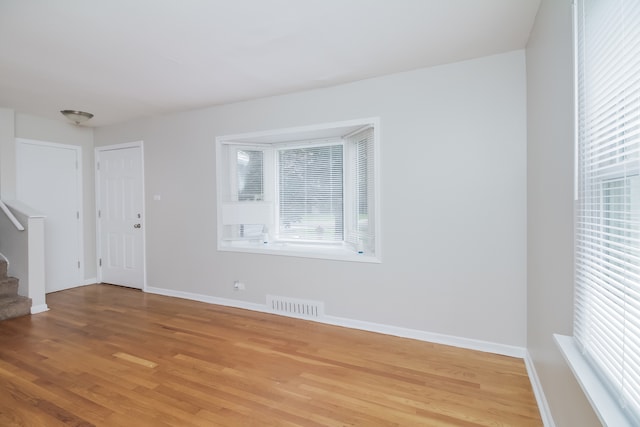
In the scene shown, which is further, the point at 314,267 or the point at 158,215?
the point at 158,215

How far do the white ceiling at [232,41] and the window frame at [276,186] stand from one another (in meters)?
0.50

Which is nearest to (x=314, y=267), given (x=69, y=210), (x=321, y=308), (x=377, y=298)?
(x=321, y=308)

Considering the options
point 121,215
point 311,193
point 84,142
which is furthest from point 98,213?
point 311,193

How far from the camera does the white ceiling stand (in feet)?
6.71

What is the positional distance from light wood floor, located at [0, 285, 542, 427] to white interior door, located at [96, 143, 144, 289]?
56.7 inches

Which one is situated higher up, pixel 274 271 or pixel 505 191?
pixel 505 191

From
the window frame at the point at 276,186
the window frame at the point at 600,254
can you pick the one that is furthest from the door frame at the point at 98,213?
the window frame at the point at 600,254

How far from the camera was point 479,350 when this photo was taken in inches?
109

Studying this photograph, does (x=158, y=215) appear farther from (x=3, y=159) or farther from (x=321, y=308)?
(x=321, y=308)

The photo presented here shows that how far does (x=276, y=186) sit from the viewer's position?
4.37 meters

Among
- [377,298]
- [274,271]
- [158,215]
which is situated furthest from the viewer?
[158,215]

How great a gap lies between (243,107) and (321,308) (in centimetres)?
257

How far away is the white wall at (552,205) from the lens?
4.85 feet

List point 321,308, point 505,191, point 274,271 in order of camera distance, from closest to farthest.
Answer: point 505,191 < point 321,308 < point 274,271
